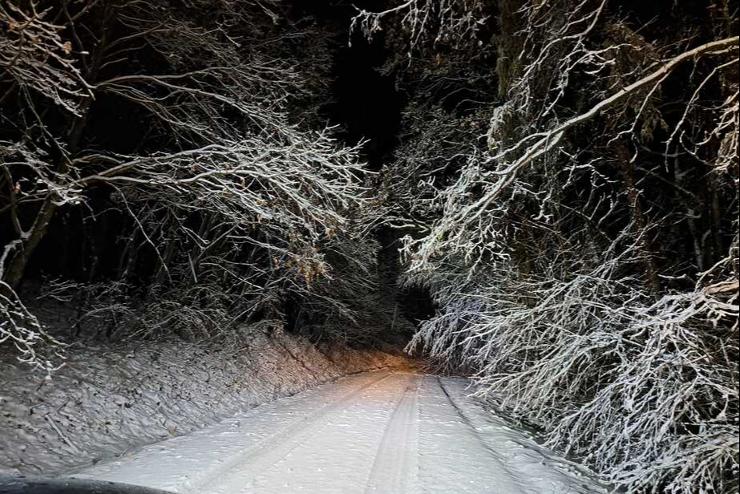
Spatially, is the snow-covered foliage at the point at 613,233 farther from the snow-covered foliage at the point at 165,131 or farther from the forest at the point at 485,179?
the snow-covered foliage at the point at 165,131

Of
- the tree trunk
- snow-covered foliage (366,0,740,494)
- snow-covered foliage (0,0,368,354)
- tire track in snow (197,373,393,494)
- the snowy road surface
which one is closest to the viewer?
snow-covered foliage (366,0,740,494)

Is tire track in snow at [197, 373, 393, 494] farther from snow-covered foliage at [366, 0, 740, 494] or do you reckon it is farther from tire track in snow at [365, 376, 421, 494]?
snow-covered foliage at [366, 0, 740, 494]

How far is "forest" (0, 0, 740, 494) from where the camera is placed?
474 cm

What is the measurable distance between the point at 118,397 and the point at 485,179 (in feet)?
23.5

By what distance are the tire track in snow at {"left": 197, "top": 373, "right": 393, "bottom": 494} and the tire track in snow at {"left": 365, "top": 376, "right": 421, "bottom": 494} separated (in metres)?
1.36

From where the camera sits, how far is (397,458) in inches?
275

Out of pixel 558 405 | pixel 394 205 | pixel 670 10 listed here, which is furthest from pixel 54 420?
pixel 670 10

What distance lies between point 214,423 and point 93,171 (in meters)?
5.40

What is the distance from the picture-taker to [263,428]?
28.3 ft

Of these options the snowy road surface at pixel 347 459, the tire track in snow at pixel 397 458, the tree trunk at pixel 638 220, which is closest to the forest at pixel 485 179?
the tree trunk at pixel 638 220

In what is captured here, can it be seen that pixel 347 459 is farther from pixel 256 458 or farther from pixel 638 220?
pixel 638 220

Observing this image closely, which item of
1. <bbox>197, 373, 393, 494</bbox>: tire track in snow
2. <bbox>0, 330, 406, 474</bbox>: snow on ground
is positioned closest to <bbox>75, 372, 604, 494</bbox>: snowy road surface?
<bbox>197, 373, 393, 494</bbox>: tire track in snow

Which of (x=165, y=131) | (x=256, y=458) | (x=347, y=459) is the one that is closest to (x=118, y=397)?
(x=256, y=458)

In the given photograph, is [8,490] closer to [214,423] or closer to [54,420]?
[54,420]
